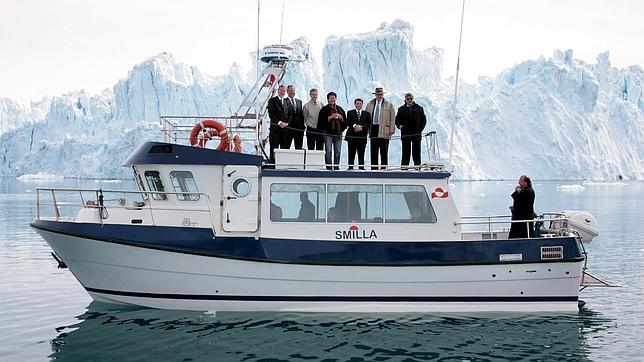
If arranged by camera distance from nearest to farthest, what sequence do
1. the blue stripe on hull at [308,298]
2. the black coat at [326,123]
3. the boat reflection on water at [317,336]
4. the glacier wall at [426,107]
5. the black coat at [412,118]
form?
the boat reflection on water at [317,336] < the blue stripe on hull at [308,298] < the black coat at [326,123] < the black coat at [412,118] < the glacier wall at [426,107]

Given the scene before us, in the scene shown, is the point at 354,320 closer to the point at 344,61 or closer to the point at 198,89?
the point at 344,61

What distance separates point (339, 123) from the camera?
10.7 metres

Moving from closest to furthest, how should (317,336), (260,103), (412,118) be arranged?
(317,336) → (412,118) → (260,103)

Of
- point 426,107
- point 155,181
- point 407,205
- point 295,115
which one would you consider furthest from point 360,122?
point 426,107

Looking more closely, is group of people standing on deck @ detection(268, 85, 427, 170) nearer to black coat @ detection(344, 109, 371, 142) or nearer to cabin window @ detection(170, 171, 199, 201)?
black coat @ detection(344, 109, 371, 142)

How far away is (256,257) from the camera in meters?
9.75

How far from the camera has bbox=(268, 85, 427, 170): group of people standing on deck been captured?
10.7 meters

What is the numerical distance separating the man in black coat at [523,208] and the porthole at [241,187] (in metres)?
4.69

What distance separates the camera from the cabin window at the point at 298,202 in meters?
10.1

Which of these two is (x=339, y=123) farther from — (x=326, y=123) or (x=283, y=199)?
(x=283, y=199)


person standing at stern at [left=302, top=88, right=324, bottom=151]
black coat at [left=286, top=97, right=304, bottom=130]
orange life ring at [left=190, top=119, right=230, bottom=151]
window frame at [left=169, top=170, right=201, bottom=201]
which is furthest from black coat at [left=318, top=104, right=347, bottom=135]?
window frame at [left=169, top=170, right=201, bottom=201]

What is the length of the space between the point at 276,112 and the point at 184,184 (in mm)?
2071

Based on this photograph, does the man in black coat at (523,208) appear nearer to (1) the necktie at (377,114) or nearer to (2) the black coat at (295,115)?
(1) the necktie at (377,114)

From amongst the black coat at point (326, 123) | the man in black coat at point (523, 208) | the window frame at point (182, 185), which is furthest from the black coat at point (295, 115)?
the man in black coat at point (523, 208)
